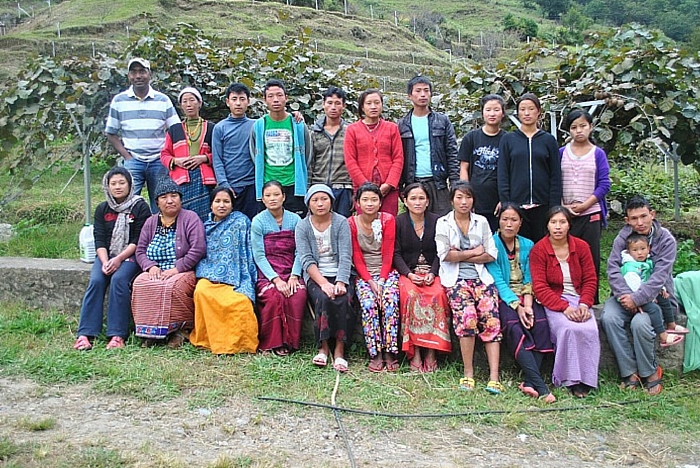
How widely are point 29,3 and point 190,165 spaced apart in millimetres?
35845

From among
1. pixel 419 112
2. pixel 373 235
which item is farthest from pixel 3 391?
pixel 419 112

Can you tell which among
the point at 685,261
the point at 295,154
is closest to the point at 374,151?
the point at 295,154

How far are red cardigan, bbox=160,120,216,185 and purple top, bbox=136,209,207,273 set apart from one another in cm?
37

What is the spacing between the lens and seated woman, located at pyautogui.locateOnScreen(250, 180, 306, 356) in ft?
14.2

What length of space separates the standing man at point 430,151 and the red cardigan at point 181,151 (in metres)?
1.45

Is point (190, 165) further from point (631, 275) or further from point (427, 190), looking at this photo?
point (631, 275)

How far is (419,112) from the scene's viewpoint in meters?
4.77

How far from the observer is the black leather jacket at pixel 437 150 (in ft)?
15.5

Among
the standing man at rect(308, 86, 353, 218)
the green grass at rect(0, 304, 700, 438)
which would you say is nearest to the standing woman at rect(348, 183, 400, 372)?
the green grass at rect(0, 304, 700, 438)

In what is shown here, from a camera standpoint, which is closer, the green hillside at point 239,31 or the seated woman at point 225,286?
the seated woman at point 225,286

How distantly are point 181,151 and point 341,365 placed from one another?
79.3 inches

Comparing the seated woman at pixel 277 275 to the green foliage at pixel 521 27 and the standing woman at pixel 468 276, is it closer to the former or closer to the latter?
the standing woman at pixel 468 276

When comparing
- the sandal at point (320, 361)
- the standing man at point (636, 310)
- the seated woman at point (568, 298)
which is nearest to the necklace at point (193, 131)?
the sandal at point (320, 361)

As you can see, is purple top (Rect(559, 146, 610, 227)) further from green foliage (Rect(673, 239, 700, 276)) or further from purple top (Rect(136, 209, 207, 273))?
purple top (Rect(136, 209, 207, 273))
